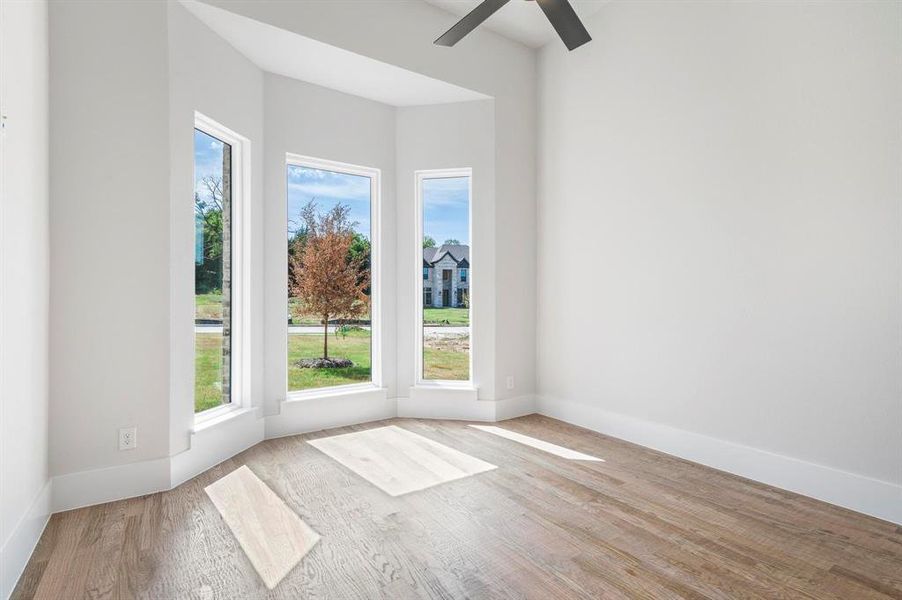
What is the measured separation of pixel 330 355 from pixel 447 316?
114cm

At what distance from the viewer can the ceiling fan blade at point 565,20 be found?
2346mm

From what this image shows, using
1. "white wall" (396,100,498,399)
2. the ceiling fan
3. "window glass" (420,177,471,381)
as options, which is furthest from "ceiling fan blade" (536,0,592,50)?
"window glass" (420,177,471,381)

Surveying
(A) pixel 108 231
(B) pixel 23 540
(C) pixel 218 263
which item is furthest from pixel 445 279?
(B) pixel 23 540

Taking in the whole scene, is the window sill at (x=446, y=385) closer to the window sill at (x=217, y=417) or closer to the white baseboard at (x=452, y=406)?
the white baseboard at (x=452, y=406)

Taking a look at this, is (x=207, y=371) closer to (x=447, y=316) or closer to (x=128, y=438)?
(x=128, y=438)

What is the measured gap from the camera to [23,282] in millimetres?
2127

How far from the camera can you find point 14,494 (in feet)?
6.51

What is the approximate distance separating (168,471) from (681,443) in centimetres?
343

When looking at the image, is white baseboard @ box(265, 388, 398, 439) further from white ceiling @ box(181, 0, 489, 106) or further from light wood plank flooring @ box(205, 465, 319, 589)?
white ceiling @ box(181, 0, 489, 106)

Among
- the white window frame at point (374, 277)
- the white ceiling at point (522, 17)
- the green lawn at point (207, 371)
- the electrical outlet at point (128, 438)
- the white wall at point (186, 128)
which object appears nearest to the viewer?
the electrical outlet at point (128, 438)

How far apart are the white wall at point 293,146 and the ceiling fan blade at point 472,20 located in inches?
63.2

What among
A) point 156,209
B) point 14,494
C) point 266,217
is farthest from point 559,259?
point 14,494

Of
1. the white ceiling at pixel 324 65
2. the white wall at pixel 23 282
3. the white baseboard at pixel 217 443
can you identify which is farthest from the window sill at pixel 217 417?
the white ceiling at pixel 324 65

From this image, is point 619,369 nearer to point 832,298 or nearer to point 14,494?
point 832,298
